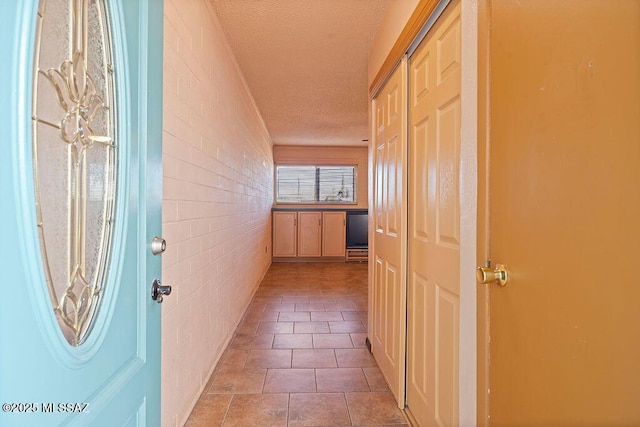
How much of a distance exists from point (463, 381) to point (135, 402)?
969 mm

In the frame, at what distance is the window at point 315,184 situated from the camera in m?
7.62

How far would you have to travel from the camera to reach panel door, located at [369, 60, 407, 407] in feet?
6.30

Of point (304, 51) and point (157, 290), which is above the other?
point (304, 51)

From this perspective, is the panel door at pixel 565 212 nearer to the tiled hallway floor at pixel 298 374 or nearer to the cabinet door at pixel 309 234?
the tiled hallway floor at pixel 298 374

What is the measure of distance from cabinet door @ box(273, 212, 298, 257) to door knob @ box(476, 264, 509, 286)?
21.1ft

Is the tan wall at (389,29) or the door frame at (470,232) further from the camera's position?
the tan wall at (389,29)

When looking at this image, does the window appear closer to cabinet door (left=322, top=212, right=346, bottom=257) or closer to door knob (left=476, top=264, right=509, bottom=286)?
cabinet door (left=322, top=212, right=346, bottom=257)

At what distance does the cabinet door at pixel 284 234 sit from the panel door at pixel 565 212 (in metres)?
6.46

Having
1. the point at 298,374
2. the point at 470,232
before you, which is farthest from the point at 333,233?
the point at 470,232

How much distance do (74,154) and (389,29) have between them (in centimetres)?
212

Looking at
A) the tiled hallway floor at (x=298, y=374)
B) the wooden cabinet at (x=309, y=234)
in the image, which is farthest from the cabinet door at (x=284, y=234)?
the tiled hallway floor at (x=298, y=374)

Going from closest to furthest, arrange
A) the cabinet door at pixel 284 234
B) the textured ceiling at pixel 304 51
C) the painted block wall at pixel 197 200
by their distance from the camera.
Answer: the painted block wall at pixel 197 200, the textured ceiling at pixel 304 51, the cabinet door at pixel 284 234

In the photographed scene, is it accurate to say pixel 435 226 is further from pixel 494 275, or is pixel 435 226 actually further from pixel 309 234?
pixel 309 234

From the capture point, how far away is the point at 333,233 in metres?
7.39
